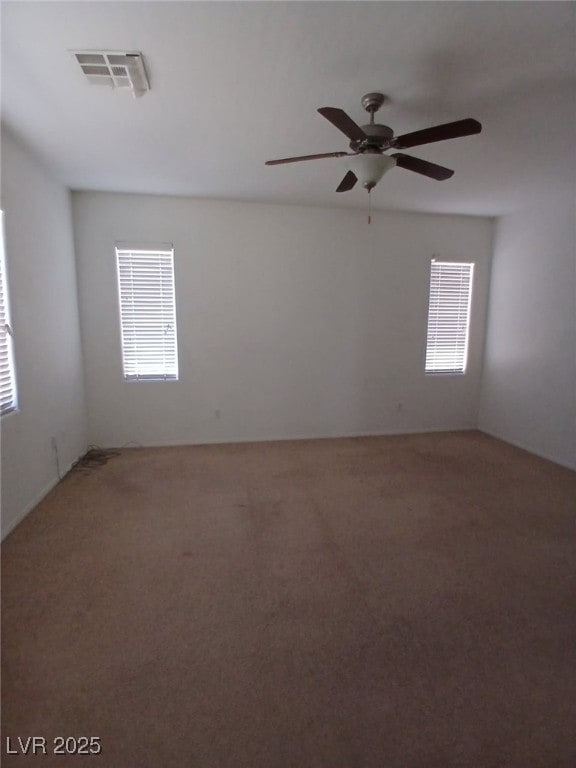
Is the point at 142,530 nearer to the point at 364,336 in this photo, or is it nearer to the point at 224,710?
the point at 224,710

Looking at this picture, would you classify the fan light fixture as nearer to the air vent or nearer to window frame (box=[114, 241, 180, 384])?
the air vent

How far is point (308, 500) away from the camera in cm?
299

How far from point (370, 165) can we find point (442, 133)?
0.38 meters

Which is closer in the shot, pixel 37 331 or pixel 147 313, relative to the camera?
pixel 37 331

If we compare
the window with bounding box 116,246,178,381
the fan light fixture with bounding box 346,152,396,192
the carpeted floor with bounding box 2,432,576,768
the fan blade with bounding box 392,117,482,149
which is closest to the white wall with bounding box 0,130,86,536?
the carpeted floor with bounding box 2,432,576,768

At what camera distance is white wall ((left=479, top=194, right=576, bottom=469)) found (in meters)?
3.74

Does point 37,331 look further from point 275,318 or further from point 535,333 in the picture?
point 535,333

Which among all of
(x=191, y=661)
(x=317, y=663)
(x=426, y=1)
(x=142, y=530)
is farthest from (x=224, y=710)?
(x=426, y=1)

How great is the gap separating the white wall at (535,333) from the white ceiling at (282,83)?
87 centimetres

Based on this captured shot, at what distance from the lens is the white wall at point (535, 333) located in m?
3.74

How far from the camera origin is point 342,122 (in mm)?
1744

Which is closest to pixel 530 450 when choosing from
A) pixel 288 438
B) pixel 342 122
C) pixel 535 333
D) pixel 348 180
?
pixel 535 333

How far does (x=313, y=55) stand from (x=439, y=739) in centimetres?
292

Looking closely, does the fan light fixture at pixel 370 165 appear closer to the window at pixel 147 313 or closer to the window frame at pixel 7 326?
the window frame at pixel 7 326
